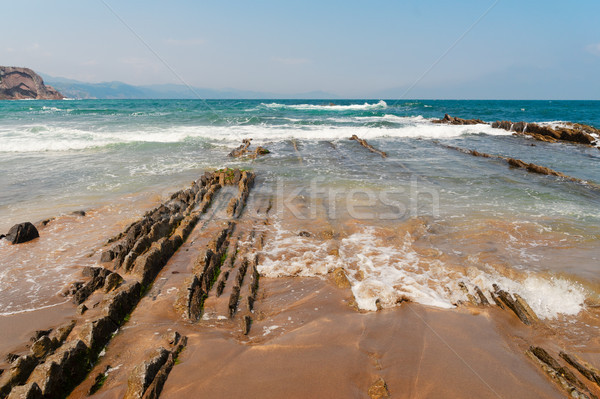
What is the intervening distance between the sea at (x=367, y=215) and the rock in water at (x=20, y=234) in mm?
191

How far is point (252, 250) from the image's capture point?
667 cm

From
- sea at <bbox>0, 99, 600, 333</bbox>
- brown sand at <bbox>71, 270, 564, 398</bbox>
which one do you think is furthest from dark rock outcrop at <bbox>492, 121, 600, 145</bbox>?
brown sand at <bbox>71, 270, 564, 398</bbox>

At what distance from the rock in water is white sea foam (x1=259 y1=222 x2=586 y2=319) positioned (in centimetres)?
535

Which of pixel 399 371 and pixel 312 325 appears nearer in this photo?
pixel 399 371

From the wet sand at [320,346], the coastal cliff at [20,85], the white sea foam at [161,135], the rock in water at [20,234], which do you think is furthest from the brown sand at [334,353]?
the coastal cliff at [20,85]

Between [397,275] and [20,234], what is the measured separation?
7996 millimetres

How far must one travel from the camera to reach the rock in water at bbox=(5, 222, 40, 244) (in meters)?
6.83

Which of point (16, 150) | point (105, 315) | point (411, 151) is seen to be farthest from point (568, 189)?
point (16, 150)

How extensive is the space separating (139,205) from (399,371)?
28.2ft

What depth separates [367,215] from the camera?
889 cm

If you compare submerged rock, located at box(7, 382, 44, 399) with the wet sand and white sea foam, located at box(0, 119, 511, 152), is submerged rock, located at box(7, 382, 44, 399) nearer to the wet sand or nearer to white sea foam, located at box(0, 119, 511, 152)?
the wet sand

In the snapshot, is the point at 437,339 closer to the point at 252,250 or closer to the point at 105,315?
the point at 252,250

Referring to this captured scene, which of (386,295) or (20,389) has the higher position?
(20,389)

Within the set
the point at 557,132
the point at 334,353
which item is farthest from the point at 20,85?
the point at 334,353
